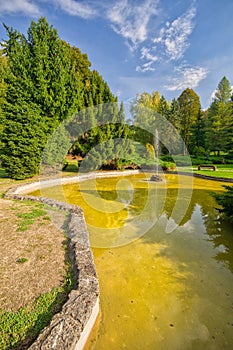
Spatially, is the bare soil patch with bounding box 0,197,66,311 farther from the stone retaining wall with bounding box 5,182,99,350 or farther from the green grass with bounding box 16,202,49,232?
the stone retaining wall with bounding box 5,182,99,350

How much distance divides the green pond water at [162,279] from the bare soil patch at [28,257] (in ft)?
2.80

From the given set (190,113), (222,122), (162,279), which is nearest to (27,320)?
(162,279)

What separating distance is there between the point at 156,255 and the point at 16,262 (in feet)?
9.09

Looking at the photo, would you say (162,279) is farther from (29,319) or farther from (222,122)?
(222,122)

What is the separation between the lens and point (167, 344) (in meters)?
1.97

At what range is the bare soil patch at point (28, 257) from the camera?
232 centimetres

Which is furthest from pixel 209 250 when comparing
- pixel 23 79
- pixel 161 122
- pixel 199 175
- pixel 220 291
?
pixel 161 122

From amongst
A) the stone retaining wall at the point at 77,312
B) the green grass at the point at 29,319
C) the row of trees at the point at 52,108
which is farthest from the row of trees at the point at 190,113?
the green grass at the point at 29,319

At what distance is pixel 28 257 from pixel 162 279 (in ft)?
8.19

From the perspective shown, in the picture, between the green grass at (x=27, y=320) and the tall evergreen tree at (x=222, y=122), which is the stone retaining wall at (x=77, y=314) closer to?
the green grass at (x=27, y=320)

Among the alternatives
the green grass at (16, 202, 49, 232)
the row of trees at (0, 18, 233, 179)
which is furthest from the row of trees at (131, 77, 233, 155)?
the green grass at (16, 202, 49, 232)

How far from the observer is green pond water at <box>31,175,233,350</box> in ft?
6.81

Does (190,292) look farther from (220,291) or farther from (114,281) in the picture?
(114,281)

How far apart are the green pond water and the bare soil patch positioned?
2.80 ft
